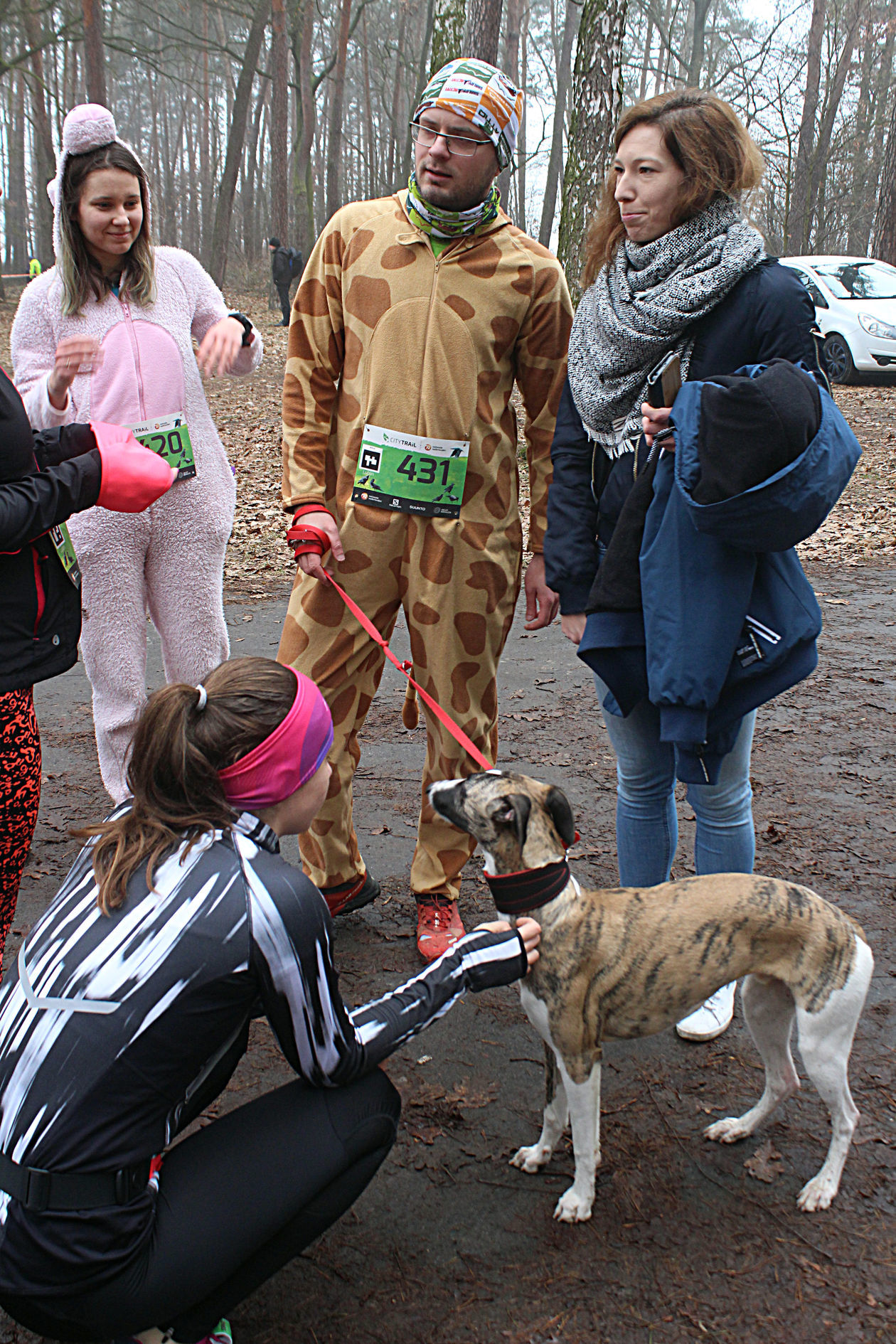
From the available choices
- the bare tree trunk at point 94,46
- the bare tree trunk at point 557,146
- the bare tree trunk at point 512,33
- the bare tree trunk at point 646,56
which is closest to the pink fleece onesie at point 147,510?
the bare tree trunk at point 94,46

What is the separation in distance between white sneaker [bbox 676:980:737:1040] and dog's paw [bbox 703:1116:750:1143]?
0.40 metres

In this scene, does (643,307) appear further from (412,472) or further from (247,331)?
(247,331)

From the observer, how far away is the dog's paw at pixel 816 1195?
261 cm

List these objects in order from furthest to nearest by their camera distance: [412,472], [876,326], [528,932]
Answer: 1. [876,326]
2. [412,472]
3. [528,932]

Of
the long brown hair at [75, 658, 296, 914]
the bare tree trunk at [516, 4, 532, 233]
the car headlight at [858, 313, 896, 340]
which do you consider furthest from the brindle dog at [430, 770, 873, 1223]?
the bare tree trunk at [516, 4, 532, 233]

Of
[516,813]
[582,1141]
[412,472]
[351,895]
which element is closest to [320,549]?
[412,472]

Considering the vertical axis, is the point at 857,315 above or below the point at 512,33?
below

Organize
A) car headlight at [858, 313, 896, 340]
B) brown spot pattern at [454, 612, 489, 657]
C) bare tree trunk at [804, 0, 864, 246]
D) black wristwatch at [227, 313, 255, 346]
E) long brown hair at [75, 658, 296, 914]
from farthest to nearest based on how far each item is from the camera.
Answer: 1. bare tree trunk at [804, 0, 864, 246]
2. car headlight at [858, 313, 896, 340]
3. black wristwatch at [227, 313, 255, 346]
4. brown spot pattern at [454, 612, 489, 657]
5. long brown hair at [75, 658, 296, 914]

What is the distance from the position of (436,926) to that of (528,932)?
129 centimetres

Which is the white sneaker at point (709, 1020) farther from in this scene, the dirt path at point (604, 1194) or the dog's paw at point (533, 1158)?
the dog's paw at point (533, 1158)

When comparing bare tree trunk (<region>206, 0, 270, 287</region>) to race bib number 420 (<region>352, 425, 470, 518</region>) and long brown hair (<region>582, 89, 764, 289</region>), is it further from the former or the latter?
long brown hair (<region>582, 89, 764, 289</region>)

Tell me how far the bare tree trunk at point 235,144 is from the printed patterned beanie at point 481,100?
2357 centimetres

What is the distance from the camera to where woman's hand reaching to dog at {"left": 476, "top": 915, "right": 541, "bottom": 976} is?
2498mm

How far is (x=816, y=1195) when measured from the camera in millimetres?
2619
